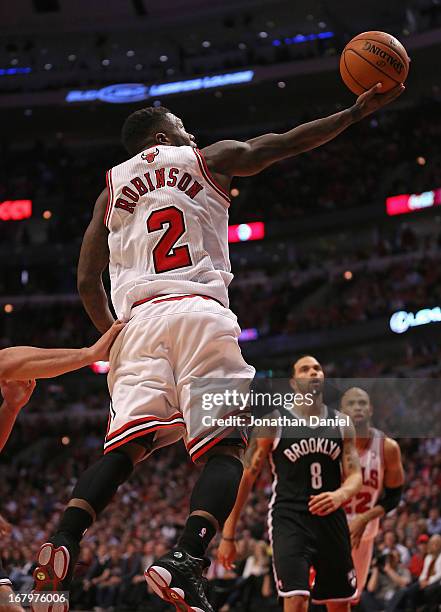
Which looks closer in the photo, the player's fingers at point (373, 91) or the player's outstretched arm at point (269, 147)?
the player's outstretched arm at point (269, 147)

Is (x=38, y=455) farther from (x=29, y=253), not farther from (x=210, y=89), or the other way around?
(x=210, y=89)

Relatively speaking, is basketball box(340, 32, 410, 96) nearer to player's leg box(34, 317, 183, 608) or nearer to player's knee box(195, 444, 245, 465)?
player's leg box(34, 317, 183, 608)

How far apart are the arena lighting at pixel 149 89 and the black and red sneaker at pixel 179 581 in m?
28.8

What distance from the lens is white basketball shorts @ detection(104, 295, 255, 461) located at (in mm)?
4387

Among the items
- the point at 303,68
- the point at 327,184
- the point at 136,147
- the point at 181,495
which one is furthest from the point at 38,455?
the point at 136,147

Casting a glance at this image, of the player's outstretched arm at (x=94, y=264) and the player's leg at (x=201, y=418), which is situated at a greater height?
the player's outstretched arm at (x=94, y=264)

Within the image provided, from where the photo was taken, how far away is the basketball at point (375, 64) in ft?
17.5

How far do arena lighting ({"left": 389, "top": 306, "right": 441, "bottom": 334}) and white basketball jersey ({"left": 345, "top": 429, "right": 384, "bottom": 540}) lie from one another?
17627mm

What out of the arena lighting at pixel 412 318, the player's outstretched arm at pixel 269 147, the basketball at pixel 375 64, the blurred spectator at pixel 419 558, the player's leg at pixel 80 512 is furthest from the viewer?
the arena lighting at pixel 412 318

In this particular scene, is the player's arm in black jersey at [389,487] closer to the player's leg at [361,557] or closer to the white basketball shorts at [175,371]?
the player's leg at [361,557]

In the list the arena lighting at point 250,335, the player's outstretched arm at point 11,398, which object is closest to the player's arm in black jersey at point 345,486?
the player's outstretched arm at point 11,398

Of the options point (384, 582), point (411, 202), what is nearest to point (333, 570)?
point (384, 582)

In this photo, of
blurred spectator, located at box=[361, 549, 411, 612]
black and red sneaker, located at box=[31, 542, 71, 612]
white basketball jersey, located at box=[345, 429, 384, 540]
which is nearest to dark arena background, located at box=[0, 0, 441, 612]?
blurred spectator, located at box=[361, 549, 411, 612]

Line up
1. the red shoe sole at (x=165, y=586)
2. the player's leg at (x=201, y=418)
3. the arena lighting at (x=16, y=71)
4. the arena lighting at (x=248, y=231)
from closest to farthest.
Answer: the red shoe sole at (x=165, y=586), the player's leg at (x=201, y=418), the arena lighting at (x=248, y=231), the arena lighting at (x=16, y=71)
